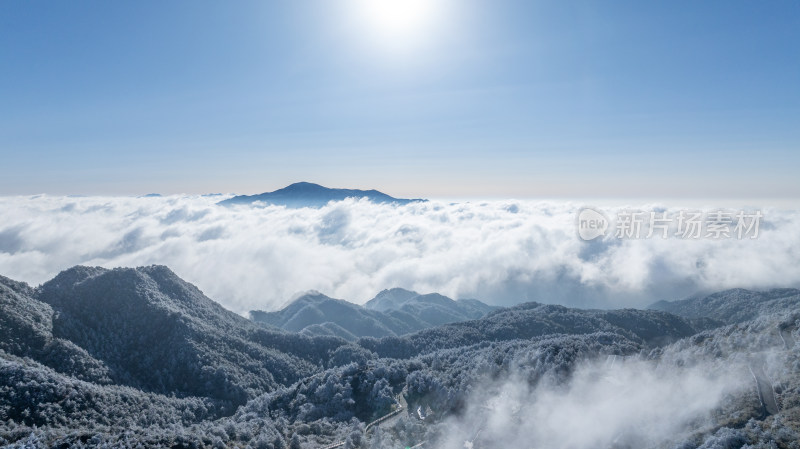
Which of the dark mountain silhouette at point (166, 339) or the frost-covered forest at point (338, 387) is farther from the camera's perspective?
the dark mountain silhouette at point (166, 339)

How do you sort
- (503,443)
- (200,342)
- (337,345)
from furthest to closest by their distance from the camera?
(337,345), (200,342), (503,443)

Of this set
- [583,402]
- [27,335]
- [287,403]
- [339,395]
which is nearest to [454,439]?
[583,402]

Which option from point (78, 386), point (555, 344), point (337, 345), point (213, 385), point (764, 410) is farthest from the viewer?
point (337, 345)

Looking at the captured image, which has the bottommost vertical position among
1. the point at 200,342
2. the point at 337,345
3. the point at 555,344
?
the point at 337,345

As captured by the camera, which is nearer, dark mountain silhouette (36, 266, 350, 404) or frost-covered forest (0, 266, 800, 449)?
frost-covered forest (0, 266, 800, 449)

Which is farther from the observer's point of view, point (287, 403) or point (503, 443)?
point (287, 403)

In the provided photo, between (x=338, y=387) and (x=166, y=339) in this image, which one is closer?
(x=338, y=387)

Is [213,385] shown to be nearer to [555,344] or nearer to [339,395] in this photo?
[339,395]

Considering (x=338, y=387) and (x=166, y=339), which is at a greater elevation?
(x=166, y=339)
